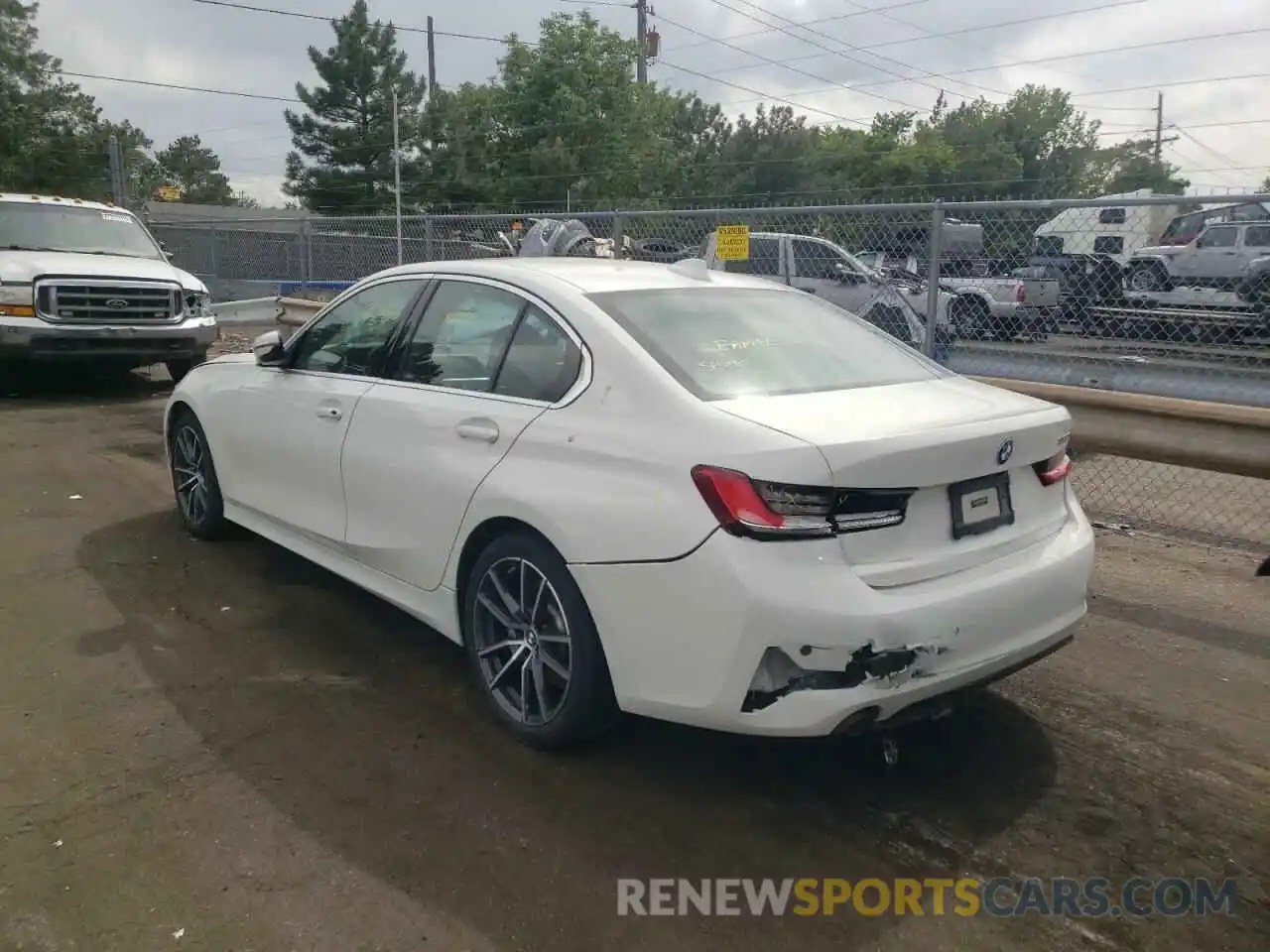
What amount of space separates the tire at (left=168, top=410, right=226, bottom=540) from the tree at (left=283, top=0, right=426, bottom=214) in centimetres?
4690

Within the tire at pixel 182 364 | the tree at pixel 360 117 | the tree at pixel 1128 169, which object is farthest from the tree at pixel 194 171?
the tire at pixel 182 364

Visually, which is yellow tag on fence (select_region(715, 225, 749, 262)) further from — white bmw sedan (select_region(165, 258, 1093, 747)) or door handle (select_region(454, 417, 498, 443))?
door handle (select_region(454, 417, 498, 443))

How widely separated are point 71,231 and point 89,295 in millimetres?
1489

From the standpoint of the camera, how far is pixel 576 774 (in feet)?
10.7

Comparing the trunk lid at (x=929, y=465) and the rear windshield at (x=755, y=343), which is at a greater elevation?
the rear windshield at (x=755, y=343)

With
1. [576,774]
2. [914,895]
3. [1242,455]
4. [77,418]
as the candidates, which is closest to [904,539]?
[914,895]

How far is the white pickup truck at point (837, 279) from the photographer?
Result: 8.24 m

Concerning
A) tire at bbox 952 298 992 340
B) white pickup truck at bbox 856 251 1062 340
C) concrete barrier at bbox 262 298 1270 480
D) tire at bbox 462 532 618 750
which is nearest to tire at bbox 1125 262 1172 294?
white pickup truck at bbox 856 251 1062 340

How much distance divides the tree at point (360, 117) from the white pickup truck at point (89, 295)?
40827 millimetres

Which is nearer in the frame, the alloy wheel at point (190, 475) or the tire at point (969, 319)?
the alloy wheel at point (190, 475)

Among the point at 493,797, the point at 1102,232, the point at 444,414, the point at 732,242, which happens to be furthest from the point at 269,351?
the point at 1102,232

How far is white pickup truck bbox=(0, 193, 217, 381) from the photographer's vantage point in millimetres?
9594

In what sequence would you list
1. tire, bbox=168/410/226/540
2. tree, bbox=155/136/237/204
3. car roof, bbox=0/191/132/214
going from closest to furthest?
tire, bbox=168/410/226/540 < car roof, bbox=0/191/132/214 < tree, bbox=155/136/237/204

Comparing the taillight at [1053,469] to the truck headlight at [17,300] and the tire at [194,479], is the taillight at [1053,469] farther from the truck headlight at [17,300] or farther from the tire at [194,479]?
the truck headlight at [17,300]
